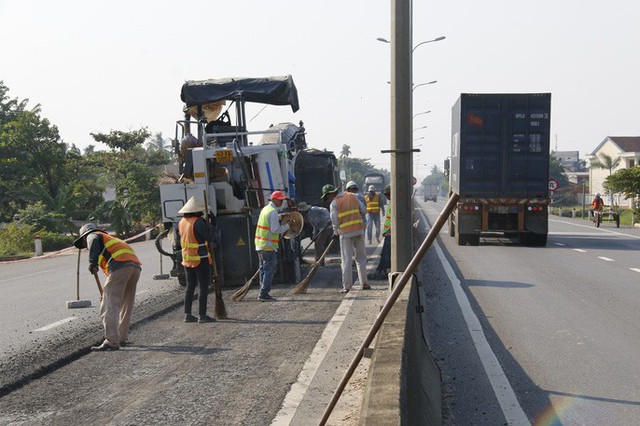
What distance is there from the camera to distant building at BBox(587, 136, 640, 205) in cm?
8500

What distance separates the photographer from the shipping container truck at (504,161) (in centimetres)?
2356

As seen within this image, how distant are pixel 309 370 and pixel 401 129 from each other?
13.4 feet

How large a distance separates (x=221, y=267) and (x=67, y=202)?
25.3 metres

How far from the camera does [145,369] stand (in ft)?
26.9

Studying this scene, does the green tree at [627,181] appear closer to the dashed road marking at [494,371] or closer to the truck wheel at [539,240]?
the truck wheel at [539,240]

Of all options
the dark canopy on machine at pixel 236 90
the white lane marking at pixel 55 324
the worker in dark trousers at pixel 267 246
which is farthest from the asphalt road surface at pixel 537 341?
the white lane marking at pixel 55 324

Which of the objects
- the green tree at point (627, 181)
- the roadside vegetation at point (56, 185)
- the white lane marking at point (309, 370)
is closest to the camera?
the white lane marking at point (309, 370)

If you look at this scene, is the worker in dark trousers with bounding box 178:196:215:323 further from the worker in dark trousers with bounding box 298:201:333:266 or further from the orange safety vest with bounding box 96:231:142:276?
the worker in dark trousers with bounding box 298:201:333:266

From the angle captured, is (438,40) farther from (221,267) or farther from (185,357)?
(185,357)

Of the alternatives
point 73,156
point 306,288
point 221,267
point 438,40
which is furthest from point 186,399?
point 73,156

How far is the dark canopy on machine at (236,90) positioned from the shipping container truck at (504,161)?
791 centimetres

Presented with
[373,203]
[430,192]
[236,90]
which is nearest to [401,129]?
[236,90]

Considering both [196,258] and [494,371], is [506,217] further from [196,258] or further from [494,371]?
[494,371]

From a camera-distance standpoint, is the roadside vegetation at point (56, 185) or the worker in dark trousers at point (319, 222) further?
the roadside vegetation at point (56, 185)
